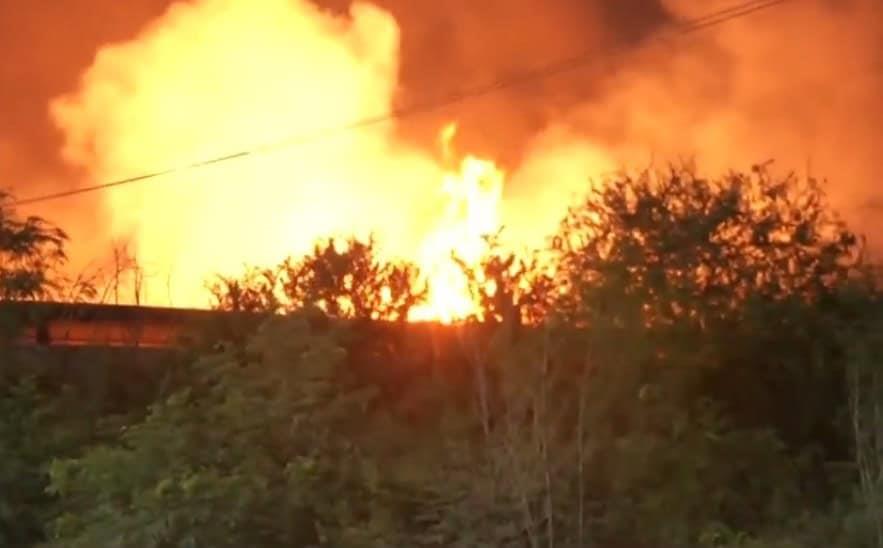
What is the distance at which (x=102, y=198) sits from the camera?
2181 cm

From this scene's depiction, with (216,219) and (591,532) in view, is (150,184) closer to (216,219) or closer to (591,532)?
(216,219)

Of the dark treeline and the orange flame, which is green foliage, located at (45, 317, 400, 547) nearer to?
the dark treeline

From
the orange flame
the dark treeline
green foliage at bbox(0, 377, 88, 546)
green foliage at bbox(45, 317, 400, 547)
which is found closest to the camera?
the dark treeline

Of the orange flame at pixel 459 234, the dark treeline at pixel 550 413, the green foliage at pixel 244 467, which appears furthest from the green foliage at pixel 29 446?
the orange flame at pixel 459 234

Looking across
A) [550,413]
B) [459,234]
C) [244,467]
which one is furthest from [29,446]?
[550,413]

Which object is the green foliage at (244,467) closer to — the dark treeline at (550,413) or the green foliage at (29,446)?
the dark treeline at (550,413)

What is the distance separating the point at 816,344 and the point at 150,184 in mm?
10676

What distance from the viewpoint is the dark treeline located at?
42.7 ft

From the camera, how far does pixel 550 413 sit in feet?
42.3

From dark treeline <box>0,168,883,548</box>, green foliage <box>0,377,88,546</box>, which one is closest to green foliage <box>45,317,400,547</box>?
dark treeline <box>0,168,883,548</box>

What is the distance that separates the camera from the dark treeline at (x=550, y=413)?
42.7 ft

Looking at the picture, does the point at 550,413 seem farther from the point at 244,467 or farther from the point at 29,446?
the point at 29,446

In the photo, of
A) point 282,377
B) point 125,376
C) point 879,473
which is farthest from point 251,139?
point 879,473

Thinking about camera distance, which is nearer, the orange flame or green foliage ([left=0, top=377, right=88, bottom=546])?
the orange flame
